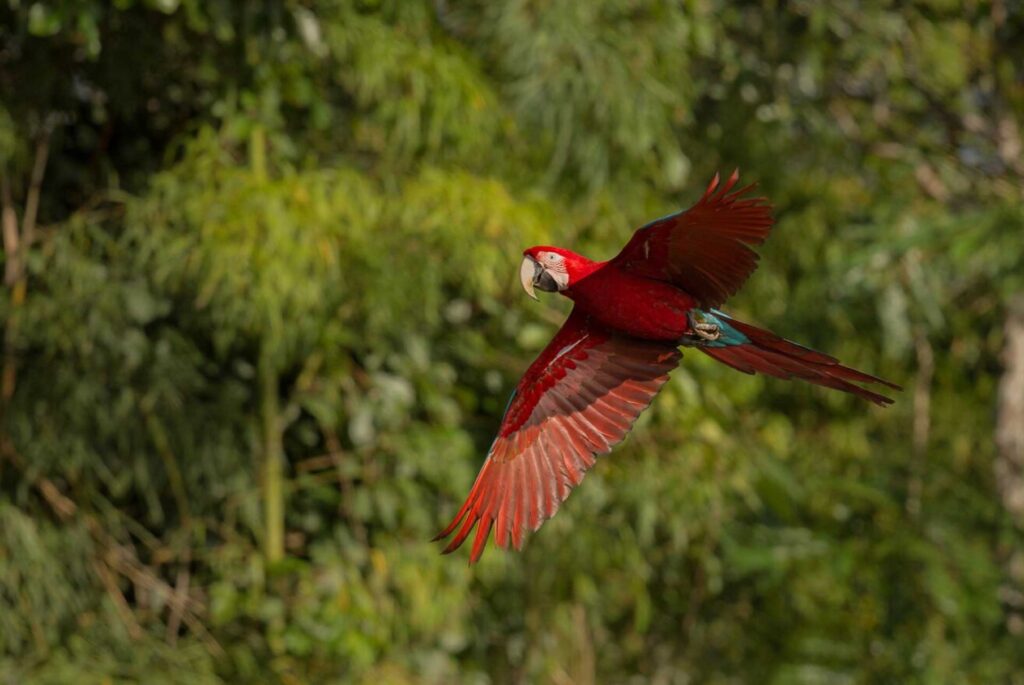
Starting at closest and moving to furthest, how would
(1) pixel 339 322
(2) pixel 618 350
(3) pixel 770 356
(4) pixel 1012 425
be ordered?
(3) pixel 770 356 < (2) pixel 618 350 < (1) pixel 339 322 < (4) pixel 1012 425

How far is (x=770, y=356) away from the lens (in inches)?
83.9

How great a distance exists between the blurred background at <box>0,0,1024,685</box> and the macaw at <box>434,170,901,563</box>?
0.87m

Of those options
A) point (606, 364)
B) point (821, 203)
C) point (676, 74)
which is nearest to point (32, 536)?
point (606, 364)

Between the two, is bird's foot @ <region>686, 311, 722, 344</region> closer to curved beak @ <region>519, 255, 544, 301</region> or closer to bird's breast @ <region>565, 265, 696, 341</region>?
bird's breast @ <region>565, 265, 696, 341</region>

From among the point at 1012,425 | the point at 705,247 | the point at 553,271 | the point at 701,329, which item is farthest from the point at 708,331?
the point at 1012,425

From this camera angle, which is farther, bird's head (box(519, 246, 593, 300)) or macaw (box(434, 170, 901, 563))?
bird's head (box(519, 246, 593, 300))

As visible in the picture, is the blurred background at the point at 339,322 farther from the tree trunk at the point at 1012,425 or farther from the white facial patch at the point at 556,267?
the white facial patch at the point at 556,267

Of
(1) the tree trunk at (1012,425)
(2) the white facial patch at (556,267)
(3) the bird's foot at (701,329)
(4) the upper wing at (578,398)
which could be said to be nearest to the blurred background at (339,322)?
(1) the tree trunk at (1012,425)

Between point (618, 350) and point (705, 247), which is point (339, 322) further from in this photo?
point (705, 247)

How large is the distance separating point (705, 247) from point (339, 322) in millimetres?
1326

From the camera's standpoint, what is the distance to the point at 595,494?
362cm

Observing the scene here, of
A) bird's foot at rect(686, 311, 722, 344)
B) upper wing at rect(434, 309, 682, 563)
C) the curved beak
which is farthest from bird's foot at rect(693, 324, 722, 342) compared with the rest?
the curved beak

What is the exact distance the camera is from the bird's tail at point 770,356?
2.05 meters

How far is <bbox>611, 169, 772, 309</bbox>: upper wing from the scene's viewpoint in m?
2.00
